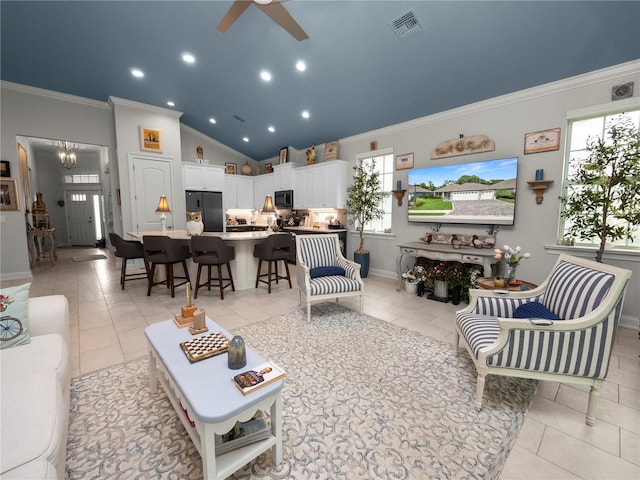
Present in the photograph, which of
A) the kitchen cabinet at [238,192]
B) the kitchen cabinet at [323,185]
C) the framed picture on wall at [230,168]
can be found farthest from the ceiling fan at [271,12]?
the framed picture on wall at [230,168]

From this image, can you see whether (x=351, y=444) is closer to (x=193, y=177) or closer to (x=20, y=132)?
(x=193, y=177)

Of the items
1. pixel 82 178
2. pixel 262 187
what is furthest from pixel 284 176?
pixel 82 178

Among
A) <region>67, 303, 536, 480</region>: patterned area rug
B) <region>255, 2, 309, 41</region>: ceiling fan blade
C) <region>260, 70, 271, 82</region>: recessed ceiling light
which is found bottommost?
<region>67, 303, 536, 480</region>: patterned area rug

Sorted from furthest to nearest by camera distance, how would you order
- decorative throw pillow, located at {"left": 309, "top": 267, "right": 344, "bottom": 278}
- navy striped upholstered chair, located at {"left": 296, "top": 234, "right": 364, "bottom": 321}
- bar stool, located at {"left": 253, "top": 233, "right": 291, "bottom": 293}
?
bar stool, located at {"left": 253, "top": 233, "right": 291, "bottom": 293}
decorative throw pillow, located at {"left": 309, "top": 267, "right": 344, "bottom": 278}
navy striped upholstered chair, located at {"left": 296, "top": 234, "right": 364, "bottom": 321}

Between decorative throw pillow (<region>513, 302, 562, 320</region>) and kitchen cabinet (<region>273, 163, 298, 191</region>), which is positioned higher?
kitchen cabinet (<region>273, 163, 298, 191</region>)

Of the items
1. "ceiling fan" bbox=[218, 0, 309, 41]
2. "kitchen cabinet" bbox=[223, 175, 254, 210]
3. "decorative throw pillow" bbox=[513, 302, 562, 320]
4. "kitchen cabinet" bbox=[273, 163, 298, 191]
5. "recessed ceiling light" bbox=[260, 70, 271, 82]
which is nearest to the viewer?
"decorative throw pillow" bbox=[513, 302, 562, 320]

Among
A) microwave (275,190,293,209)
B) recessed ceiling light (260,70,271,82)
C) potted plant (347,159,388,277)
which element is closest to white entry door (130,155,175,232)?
microwave (275,190,293,209)

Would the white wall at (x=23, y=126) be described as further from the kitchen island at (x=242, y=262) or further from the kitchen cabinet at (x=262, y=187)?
the kitchen cabinet at (x=262, y=187)

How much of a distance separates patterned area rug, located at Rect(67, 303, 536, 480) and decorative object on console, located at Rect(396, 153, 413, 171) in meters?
3.25

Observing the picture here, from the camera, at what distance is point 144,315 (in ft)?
10.9

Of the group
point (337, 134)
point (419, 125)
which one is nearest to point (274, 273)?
point (337, 134)

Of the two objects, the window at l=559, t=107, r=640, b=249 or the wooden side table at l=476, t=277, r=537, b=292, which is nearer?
the wooden side table at l=476, t=277, r=537, b=292

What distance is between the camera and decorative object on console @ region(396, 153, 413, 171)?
15.6ft

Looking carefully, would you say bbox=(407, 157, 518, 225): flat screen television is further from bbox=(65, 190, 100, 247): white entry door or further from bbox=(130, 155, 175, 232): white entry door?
bbox=(65, 190, 100, 247): white entry door
